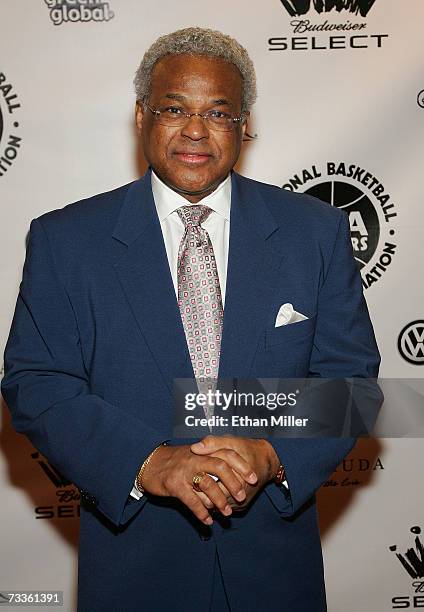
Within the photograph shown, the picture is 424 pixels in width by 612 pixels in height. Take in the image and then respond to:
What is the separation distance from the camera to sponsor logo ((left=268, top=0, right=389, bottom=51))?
5.63 feet

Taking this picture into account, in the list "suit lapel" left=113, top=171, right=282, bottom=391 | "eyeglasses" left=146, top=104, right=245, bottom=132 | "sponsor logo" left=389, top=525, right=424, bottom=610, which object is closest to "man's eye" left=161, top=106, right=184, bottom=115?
"eyeglasses" left=146, top=104, right=245, bottom=132

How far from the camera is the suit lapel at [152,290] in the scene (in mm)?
1010

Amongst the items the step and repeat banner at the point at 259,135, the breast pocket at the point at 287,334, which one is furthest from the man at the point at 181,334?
the step and repeat banner at the point at 259,135

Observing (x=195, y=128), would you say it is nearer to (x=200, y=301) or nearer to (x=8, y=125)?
(x=200, y=301)

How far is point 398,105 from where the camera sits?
5.69ft

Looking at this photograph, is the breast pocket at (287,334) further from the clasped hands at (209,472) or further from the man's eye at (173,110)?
the man's eye at (173,110)

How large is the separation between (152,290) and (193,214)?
0.44 ft

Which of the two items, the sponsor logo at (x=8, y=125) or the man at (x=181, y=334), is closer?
the man at (x=181, y=334)

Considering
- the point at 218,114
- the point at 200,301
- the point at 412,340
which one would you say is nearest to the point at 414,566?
the point at 412,340

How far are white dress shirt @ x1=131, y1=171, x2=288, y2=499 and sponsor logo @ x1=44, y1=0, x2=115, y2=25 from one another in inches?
27.7

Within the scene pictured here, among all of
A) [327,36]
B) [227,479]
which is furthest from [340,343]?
[327,36]

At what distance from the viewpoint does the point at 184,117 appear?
107cm

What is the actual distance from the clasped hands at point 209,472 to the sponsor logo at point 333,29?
1.04m

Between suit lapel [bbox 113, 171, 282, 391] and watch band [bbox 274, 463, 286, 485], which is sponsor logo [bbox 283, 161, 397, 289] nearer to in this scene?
suit lapel [bbox 113, 171, 282, 391]
